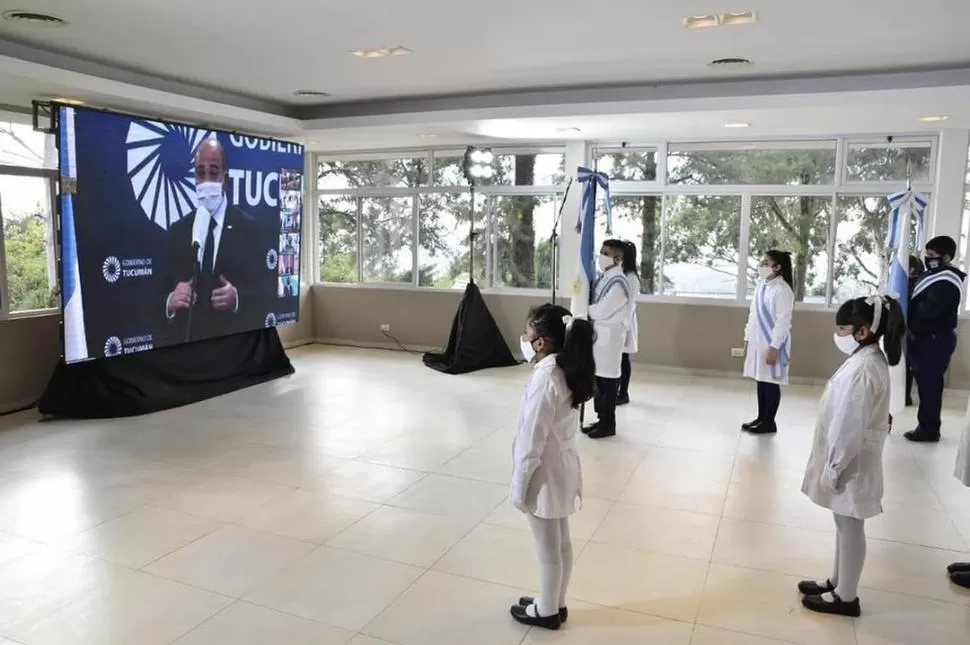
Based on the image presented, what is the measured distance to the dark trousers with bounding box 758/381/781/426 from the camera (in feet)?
18.5

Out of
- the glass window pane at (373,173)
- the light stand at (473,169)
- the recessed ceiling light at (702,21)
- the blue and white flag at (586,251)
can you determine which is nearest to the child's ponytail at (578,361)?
the recessed ceiling light at (702,21)

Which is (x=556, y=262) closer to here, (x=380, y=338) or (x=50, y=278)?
(x=380, y=338)

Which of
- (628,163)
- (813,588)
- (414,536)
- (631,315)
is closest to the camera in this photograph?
(813,588)

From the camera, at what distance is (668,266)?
816cm

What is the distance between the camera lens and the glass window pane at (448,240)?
9008 millimetres

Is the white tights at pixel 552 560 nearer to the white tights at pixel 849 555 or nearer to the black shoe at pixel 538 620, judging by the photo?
the black shoe at pixel 538 620

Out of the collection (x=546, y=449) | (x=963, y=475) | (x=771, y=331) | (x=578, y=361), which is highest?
(x=578, y=361)

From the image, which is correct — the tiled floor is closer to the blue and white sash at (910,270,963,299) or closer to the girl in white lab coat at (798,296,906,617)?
the girl in white lab coat at (798,296,906,617)

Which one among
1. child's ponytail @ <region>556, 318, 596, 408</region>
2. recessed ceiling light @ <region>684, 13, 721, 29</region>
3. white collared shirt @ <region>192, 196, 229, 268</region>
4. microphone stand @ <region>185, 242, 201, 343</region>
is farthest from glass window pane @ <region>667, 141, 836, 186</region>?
child's ponytail @ <region>556, 318, 596, 408</region>

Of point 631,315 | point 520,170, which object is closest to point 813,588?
point 631,315

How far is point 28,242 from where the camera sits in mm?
6184

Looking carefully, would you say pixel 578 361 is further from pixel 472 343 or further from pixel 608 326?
pixel 472 343

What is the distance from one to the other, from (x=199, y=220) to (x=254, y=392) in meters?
1.69

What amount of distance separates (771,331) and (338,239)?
241 inches
